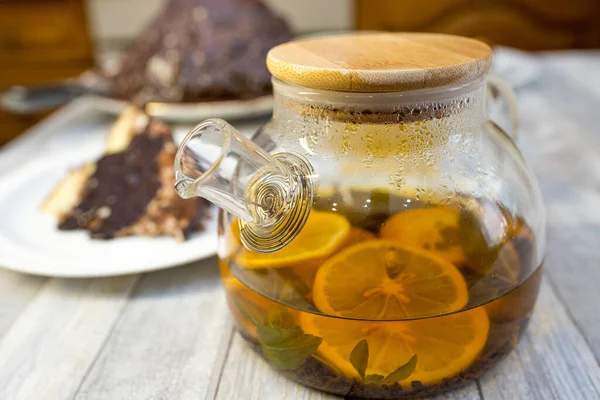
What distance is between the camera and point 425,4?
107 inches

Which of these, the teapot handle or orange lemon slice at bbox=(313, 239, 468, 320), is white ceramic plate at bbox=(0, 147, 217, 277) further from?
the teapot handle

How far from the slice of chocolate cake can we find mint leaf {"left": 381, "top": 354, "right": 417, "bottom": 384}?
34 centimetres

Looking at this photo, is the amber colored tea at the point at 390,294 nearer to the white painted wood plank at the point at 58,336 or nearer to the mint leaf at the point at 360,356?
the mint leaf at the point at 360,356

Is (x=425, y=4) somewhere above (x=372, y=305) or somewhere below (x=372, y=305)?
below

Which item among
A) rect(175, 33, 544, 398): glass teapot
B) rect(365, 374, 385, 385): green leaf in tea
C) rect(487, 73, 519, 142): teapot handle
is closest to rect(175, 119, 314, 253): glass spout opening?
rect(175, 33, 544, 398): glass teapot

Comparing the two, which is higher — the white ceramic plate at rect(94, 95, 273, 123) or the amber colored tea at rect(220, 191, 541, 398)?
the amber colored tea at rect(220, 191, 541, 398)

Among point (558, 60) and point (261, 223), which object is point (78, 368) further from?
point (558, 60)

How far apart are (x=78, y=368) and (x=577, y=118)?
1029 mm

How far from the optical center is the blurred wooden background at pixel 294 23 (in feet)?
8.46

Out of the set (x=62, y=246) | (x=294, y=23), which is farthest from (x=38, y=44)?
(x=62, y=246)

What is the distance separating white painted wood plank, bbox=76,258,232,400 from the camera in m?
0.48

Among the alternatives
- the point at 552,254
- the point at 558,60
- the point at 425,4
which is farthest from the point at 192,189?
the point at 425,4

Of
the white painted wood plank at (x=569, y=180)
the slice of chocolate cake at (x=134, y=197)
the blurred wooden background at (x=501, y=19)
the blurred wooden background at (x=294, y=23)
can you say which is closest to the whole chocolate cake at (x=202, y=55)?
the slice of chocolate cake at (x=134, y=197)

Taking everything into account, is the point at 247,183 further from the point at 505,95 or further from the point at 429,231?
the point at 505,95
